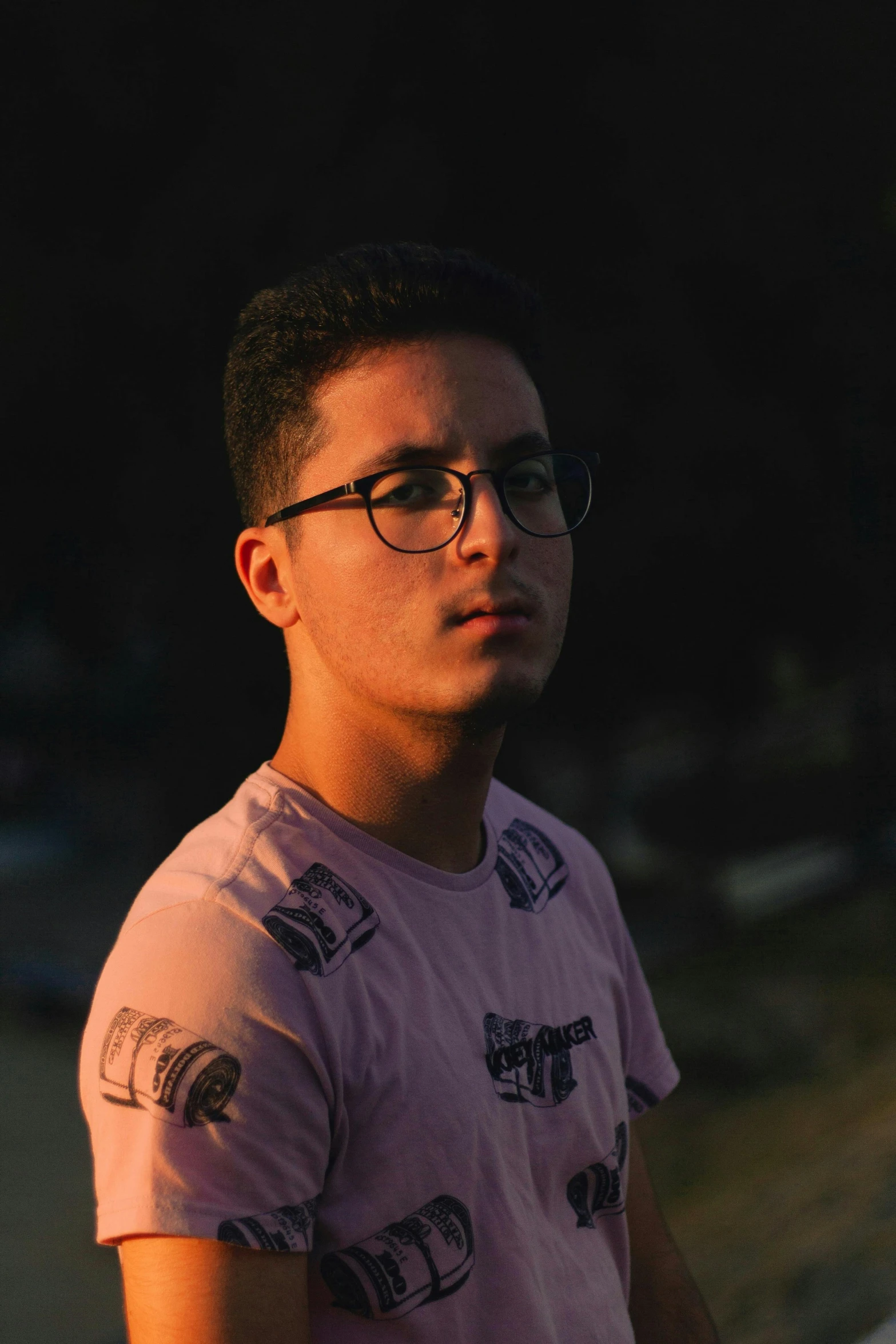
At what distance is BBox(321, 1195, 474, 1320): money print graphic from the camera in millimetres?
1406

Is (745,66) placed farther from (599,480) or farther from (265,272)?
(265,272)

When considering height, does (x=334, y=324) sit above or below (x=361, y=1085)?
above

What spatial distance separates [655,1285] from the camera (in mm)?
1998

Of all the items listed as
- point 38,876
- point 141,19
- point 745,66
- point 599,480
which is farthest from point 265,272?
point 38,876

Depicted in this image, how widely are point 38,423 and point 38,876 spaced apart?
4.01 meters

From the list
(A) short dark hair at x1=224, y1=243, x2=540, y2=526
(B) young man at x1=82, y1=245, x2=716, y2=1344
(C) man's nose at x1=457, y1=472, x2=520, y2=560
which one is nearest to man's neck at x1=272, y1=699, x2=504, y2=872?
(B) young man at x1=82, y1=245, x2=716, y2=1344

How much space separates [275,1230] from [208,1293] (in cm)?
9

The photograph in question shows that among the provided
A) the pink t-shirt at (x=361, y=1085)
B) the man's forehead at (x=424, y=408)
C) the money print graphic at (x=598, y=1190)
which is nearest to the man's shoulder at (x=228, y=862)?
the pink t-shirt at (x=361, y=1085)

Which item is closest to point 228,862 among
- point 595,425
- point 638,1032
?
point 638,1032

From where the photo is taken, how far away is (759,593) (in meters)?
6.46

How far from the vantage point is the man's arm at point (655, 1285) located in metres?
1.97

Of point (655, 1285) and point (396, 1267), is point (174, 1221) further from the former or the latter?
point (655, 1285)

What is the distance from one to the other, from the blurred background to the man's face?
2701 millimetres

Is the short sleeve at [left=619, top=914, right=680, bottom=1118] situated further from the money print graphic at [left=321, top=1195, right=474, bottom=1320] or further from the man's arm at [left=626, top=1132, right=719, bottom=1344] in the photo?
the money print graphic at [left=321, top=1195, right=474, bottom=1320]
